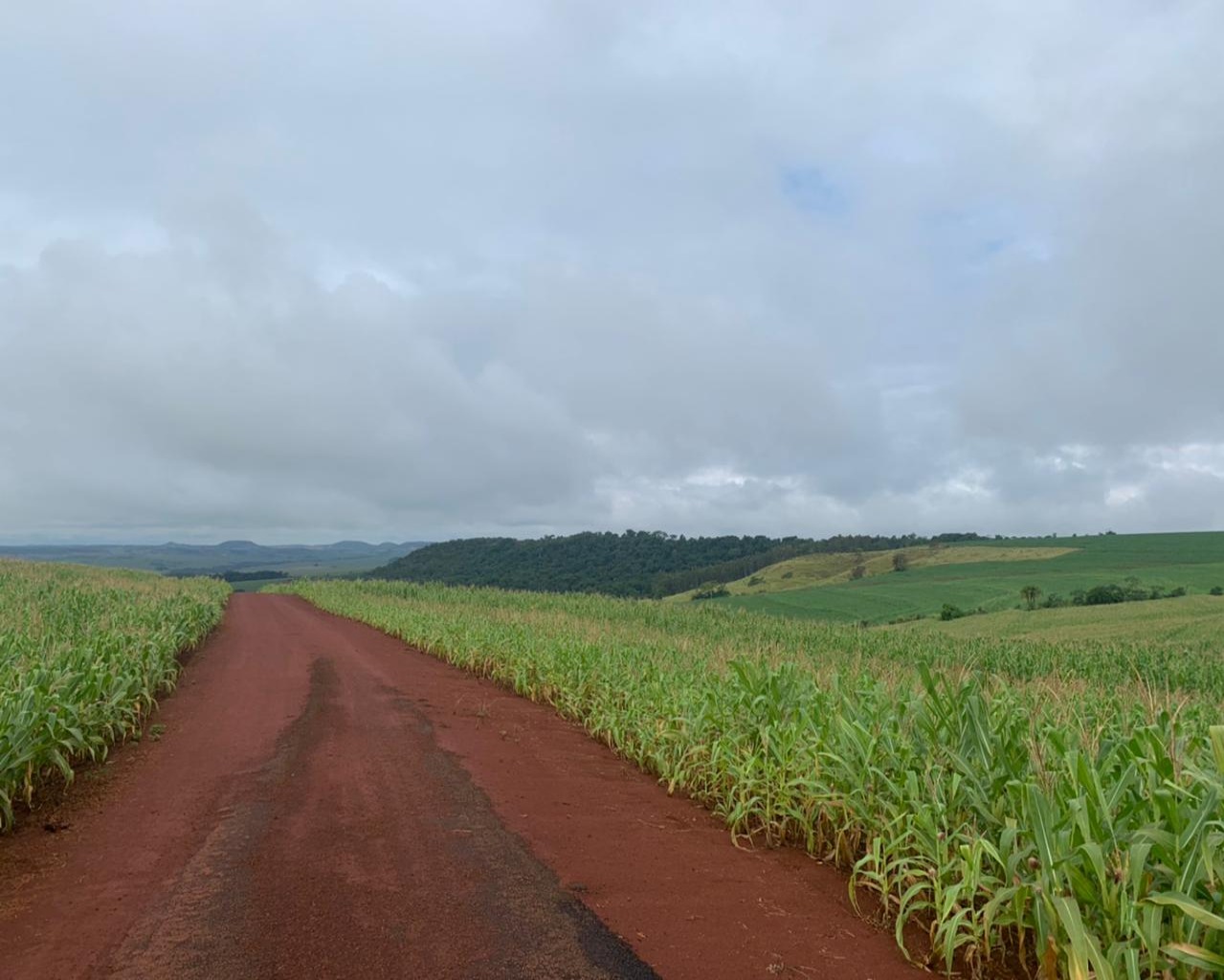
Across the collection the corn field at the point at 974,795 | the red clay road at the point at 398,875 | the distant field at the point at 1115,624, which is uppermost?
the corn field at the point at 974,795

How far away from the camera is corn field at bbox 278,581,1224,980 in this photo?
10.6 feet

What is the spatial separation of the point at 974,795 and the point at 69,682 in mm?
8292

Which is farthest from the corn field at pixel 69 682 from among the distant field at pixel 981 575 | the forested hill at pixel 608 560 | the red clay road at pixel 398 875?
the forested hill at pixel 608 560

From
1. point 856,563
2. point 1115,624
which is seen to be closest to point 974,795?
point 1115,624

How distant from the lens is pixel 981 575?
64375 millimetres

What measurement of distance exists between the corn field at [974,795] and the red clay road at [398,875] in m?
Result: 0.38

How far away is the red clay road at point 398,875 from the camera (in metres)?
3.79

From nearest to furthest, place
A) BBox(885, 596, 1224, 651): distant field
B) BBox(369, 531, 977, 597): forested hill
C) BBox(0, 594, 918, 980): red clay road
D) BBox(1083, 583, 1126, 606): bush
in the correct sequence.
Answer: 1. BBox(0, 594, 918, 980): red clay road
2. BBox(885, 596, 1224, 651): distant field
3. BBox(1083, 583, 1126, 606): bush
4. BBox(369, 531, 977, 597): forested hill

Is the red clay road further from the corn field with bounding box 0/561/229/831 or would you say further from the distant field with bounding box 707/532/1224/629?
the distant field with bounding box 707/532/1224/629

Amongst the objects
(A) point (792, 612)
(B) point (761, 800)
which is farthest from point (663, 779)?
(A) point (792, 612)

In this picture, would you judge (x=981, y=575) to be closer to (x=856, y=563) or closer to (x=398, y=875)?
(x=856, y=563)

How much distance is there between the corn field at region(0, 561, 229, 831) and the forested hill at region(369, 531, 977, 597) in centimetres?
5568

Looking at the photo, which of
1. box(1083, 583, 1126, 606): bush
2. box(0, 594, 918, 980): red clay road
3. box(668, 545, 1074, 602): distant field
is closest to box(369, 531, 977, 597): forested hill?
box(668, 545, 1074, 602): distant field

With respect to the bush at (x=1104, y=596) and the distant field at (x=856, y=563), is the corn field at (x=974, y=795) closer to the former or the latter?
the bush at (x=1104, y=596)
